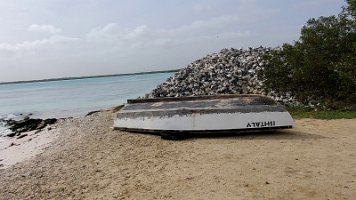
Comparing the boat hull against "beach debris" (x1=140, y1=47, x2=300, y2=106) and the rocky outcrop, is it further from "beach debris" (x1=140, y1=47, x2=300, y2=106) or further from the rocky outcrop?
the rocky outcrop

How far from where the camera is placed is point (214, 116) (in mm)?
10625

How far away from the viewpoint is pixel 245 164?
782 cm

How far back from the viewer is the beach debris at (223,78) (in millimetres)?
19312

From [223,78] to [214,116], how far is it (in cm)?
1051

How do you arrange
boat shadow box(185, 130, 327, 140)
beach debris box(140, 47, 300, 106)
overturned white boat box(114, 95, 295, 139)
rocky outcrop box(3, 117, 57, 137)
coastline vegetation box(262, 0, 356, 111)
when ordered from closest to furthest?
boat shadow box(185, 130, 327, 140) < overturned white boat box(114, 95, 295, 139) < coastline vegetation box(262, 0, 356, 111) < rocky outcrop box(3, 117, 57, 137) < beach debris box(140, 47, 300, 106)

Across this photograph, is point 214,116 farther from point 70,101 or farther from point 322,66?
point 70,101

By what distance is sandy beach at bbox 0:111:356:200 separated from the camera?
653 centimetres

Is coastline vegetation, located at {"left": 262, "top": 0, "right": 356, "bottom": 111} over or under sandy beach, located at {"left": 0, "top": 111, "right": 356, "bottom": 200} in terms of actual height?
over

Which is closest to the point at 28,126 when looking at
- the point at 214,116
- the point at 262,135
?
the point at 214,116

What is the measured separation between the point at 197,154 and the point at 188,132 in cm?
193

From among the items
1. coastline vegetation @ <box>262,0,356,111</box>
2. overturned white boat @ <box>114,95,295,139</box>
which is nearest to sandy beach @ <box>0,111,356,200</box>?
overturned white boat @ <box>114,95,295,139</box>

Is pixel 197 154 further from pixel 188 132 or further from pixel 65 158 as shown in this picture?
pixel 65 158

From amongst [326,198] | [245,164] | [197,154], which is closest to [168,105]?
[197,154]

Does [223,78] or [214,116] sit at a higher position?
[223,78]
